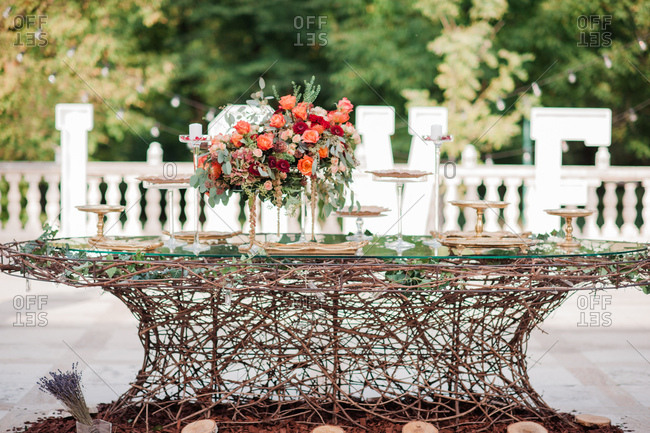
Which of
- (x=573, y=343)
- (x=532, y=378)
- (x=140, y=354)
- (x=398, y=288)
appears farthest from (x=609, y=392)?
(x=140, y=354)

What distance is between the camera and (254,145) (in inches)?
128

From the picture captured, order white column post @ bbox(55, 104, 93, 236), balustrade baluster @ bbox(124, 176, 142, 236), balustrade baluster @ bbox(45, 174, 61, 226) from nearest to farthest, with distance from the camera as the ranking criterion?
white column post @ bbox(55, 104, 93, 236)
balustrade baluster @ bbox(124, 176, 142, 236)
balustrade baluster @ bbox(45, 174, 61, 226)

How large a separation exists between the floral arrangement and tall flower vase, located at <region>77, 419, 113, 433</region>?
105 centimetres

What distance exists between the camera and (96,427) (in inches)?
130

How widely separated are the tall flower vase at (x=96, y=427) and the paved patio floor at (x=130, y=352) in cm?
54

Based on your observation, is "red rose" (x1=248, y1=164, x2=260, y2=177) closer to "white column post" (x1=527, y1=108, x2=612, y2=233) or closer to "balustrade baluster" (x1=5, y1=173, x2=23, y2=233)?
"white column post" (x1=527, y1=108, x2=612, y2=233)

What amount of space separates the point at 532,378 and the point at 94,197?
20.1 feet

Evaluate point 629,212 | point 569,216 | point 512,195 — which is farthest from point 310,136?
point 629,212

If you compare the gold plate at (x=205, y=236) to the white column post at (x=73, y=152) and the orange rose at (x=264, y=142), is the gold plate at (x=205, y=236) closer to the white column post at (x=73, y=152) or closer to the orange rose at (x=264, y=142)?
the orange rose at (x=264, y=142)

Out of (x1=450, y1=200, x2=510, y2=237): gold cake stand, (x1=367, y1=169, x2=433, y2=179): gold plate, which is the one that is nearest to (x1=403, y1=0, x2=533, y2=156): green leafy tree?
(x1=450, y1=200, x2=510, y2=237): gold cake stand

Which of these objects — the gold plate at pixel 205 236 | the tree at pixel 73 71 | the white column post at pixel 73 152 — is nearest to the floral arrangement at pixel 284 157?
the gold plate at pixel 205 236

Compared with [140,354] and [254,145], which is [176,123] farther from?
[254,145]

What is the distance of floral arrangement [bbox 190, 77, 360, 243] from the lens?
323cm

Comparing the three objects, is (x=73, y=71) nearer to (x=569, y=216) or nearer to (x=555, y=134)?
(x=555, y=134)
